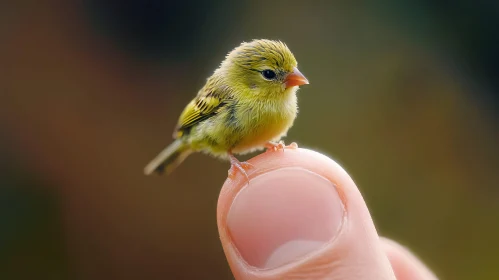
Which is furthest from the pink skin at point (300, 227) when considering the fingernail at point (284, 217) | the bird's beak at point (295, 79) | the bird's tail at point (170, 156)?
the bird's tail at point (170, 156)

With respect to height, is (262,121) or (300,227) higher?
(262,121)

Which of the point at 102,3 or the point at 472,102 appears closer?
the point at 102,3

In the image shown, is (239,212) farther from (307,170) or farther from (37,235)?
(37,235)

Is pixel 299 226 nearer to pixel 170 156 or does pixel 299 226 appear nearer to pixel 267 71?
pixel 267 71

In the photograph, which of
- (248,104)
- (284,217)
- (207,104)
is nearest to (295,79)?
(248,104)

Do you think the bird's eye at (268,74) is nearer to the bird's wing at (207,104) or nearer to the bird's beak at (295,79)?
the bird's beak at (295,79)

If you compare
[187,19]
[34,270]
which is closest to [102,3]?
[187,19]

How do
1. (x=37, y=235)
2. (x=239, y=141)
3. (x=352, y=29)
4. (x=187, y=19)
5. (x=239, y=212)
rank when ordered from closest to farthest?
(x=239, y=212)
(x=239, y=141)
(x=37, y=235)
(x=187, y=19)
(x=352, y=29)

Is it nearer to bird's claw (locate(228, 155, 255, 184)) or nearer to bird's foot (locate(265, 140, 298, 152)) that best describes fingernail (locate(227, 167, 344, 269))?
bird's claw (locate(228, 155, 255, 184))
